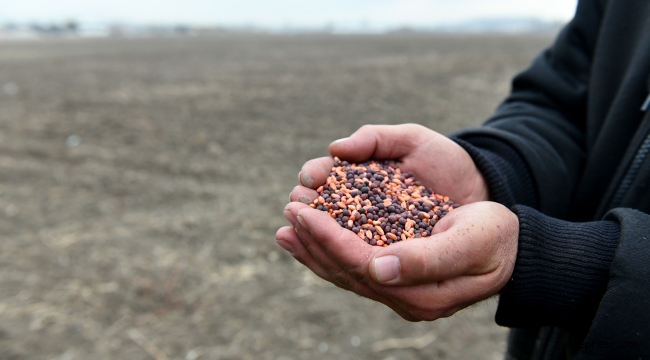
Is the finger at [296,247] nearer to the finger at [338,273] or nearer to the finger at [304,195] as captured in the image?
the finger at [338,273]

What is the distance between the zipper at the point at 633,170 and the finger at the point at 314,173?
1209mm

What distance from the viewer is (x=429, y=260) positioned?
157 cm

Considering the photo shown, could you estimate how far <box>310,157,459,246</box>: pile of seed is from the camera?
2.02m

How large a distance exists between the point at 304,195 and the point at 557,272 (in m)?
1.03

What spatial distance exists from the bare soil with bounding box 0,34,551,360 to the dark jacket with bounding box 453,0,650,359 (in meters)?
2.10

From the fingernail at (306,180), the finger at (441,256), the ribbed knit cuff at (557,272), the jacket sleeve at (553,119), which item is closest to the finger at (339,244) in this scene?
the finger at (441,256)

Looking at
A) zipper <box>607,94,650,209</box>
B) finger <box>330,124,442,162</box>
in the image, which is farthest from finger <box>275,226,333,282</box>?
zipper <box>607,94,650,209</box>

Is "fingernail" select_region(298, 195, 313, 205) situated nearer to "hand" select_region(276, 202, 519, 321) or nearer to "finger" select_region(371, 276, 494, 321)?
"hand" select_region(276, 202, 519, 321)

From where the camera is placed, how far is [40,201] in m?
6.22

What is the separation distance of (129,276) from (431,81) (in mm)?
12526

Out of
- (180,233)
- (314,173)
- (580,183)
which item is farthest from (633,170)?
(180,233)

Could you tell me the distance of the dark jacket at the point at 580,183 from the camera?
1.49 meters

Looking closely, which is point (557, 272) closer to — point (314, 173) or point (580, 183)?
point (580, 183)

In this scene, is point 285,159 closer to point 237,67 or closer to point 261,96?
point 261,96
